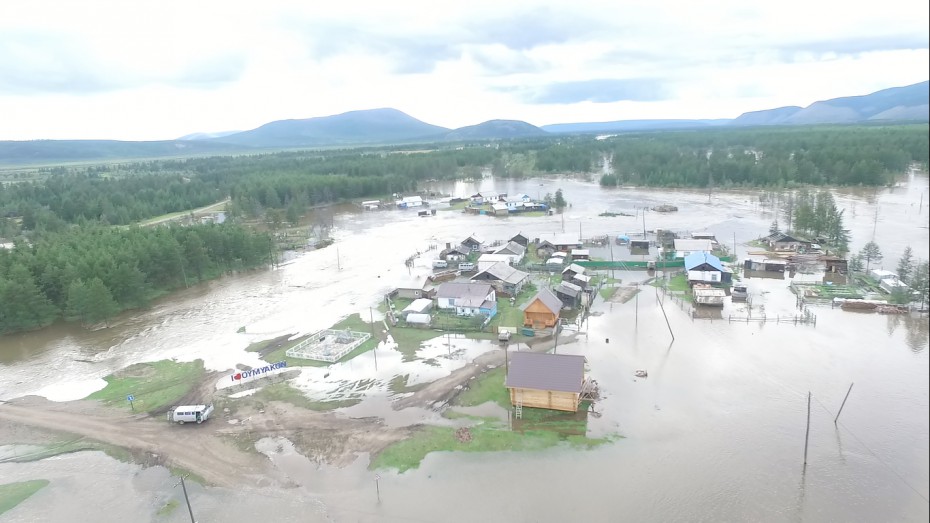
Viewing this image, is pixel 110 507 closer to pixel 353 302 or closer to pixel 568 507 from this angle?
pixel 568 507

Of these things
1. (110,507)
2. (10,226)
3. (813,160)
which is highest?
(813,160)

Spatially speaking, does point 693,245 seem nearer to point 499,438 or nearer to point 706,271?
point 706,271

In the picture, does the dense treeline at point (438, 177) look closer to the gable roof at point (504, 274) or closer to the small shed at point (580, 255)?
the small shed at point (580, 255)

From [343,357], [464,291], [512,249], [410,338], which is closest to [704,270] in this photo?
[512,249]

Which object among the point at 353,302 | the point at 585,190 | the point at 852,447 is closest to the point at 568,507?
the point at 852,447

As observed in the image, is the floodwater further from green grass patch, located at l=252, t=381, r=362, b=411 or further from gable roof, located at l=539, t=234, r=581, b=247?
gable roof, located at l=539, t=234, r=581, b=247

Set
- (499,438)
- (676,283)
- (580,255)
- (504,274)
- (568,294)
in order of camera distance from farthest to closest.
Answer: (580,255) < (676,283) < (504,274) < (568,294) < (499,438)
